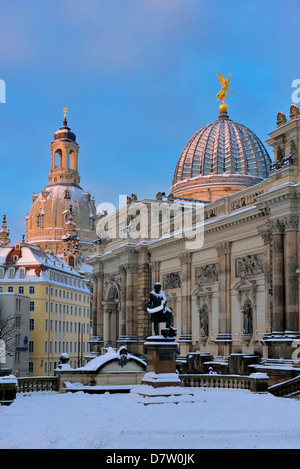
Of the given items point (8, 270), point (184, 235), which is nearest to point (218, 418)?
point (184, 235)

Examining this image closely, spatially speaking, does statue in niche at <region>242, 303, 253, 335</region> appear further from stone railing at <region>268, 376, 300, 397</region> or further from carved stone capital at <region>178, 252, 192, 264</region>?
stone railing at <region>268, 376, 300, 397</region>

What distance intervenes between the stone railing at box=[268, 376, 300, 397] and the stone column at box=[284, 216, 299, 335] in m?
6.12

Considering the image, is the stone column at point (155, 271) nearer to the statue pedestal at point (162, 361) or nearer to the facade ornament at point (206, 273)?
the facade ornament at point (206, 273)

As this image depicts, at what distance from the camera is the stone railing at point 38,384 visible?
3419 cm

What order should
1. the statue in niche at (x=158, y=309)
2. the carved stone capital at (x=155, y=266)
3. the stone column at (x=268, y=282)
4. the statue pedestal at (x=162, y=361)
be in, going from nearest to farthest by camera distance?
the statue pedestal at (x=162, y=361) < the statue in niche at (x=158, y=309) < the stone column at (x=268, y=282) < the carved stone capital at (x=155, y=266)

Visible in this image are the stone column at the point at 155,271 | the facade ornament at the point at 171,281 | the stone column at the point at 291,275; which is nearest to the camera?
the stone column at the point at 291,275

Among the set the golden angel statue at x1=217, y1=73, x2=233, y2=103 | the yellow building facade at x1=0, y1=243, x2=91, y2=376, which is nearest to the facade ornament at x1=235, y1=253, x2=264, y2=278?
the golden angel statue at x1=217, y1=73, x2=233, y2=103

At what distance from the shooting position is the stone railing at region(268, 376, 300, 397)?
96.0 ft

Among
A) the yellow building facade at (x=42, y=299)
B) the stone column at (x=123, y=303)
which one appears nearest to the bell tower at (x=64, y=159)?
the yellow building facade at (x=42, y=299)

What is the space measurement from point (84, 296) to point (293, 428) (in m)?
91.7

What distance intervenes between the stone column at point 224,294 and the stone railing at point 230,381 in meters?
8.44

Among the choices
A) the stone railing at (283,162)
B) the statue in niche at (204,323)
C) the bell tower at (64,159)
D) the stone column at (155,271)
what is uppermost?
the bell tower at (64,159)

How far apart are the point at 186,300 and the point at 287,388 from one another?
2038 centimetres

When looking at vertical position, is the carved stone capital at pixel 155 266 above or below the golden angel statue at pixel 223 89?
below
